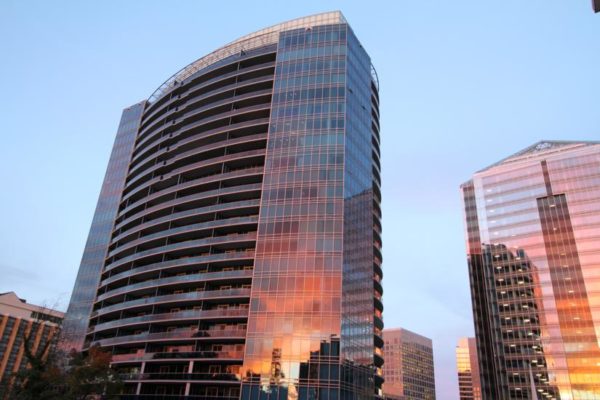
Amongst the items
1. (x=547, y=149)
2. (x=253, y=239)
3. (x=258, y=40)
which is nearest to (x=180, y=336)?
→ (x=253, y=239)

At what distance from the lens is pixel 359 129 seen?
8038 cm

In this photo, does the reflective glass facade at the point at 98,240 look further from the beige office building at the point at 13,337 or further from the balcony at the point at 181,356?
the beige office building at the point at 13,337

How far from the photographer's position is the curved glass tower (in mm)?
64688

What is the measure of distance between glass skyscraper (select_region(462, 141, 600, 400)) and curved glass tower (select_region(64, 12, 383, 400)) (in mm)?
44592

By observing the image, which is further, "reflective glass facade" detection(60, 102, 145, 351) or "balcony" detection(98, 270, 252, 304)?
"reflective glass facade" detection(60, 102, 145, 351)

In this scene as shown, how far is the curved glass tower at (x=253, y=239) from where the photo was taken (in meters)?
64.7

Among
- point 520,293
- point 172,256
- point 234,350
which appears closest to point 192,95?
point 172,256

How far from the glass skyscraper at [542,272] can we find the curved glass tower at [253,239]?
4459 centimetres

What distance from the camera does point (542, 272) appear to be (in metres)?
111

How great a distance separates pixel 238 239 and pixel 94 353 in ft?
82.7

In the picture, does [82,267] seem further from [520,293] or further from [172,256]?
[520,293]

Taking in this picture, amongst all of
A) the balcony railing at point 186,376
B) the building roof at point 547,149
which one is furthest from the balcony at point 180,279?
the building roof at point 547,149

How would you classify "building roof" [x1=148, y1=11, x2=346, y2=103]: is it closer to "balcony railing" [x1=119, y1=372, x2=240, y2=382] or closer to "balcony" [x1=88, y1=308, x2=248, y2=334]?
"balcony" [x1=88, y1=308, x2=248, y2=334]

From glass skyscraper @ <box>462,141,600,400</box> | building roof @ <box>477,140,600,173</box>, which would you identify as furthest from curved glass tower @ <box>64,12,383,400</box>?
building roof @ <box>477,140,600,173</box>
